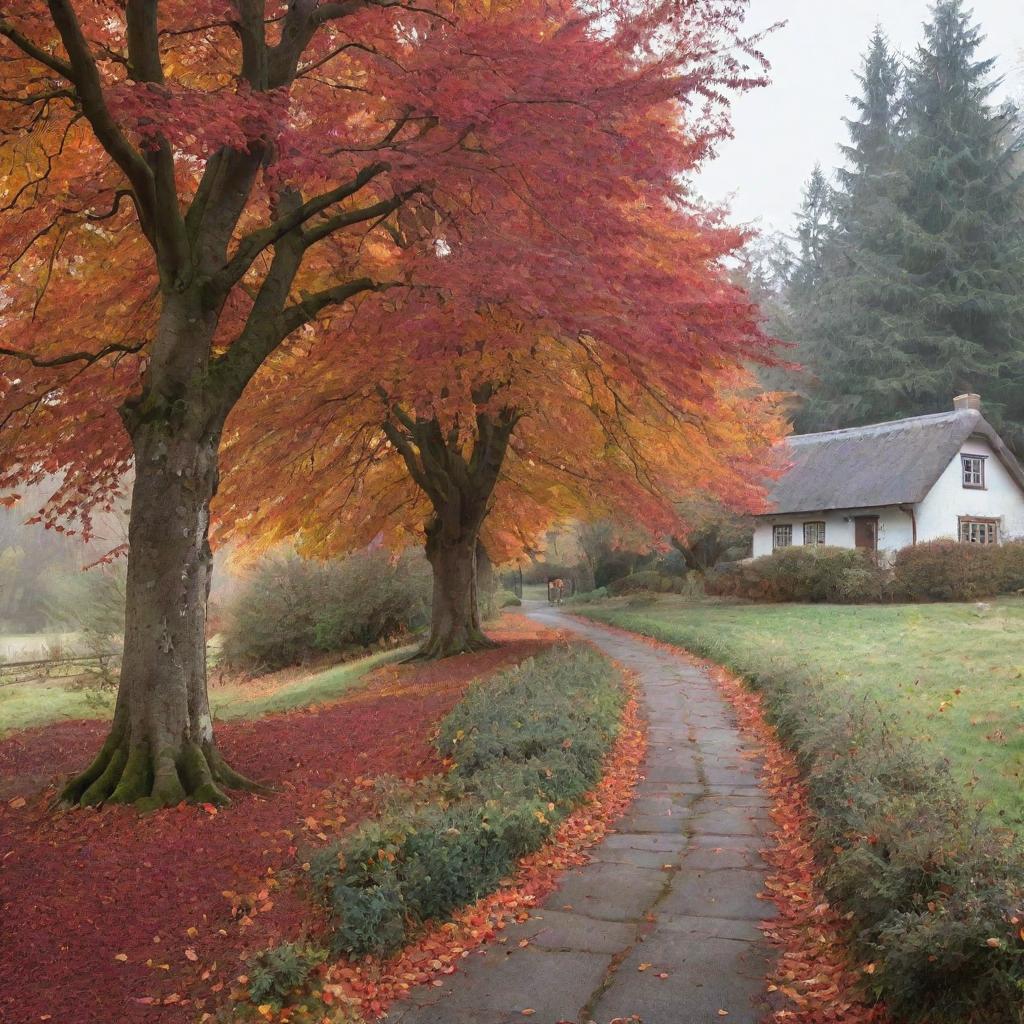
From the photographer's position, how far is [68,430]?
9.72m

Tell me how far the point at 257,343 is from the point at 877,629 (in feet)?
45.9

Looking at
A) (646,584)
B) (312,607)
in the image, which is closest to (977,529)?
(646,584)

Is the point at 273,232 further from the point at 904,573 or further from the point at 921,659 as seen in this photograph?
the point at 904,573

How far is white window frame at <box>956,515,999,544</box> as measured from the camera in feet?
102

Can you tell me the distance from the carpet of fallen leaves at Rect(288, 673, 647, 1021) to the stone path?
0.11m

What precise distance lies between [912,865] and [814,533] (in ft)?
102

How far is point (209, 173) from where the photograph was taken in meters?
7.93

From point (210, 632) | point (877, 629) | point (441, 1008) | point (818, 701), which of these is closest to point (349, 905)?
point (441, 1008)

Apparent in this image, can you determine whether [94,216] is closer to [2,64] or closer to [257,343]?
[2,64]

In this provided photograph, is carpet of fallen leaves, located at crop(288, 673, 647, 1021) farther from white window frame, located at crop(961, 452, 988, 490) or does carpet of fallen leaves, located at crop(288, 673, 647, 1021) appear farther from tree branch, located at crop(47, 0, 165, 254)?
white window frame, located at crop(961, 452, 988, 490)

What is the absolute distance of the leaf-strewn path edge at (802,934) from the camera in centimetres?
407

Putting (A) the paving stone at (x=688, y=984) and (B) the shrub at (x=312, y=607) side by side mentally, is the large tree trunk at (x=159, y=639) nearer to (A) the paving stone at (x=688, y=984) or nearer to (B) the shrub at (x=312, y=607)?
(A) the paving stone at (x=688, y=984)

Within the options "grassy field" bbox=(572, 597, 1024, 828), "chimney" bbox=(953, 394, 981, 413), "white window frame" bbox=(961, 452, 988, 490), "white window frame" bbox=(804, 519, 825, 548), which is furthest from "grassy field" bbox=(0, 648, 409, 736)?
"chimney" bbox=(953, 394, 981, 413)

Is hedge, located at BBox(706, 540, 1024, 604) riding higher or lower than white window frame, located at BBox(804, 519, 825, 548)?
lower
